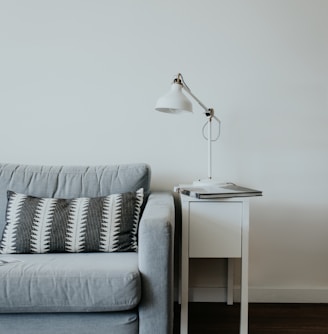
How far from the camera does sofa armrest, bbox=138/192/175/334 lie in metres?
1.32

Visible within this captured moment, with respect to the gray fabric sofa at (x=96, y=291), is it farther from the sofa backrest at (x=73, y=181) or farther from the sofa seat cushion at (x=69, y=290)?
the sofa backrest at (x=73, y=181)

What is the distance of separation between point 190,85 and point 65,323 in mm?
1439

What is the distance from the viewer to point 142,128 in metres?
2.13

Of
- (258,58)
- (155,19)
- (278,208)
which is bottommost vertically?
(278,208)

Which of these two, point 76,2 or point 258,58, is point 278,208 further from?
point 76,2

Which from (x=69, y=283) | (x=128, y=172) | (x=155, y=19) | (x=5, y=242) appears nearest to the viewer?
(x=69, y=283)

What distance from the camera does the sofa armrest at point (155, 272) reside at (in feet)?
4.33

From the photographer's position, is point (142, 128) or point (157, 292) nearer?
point (157, 292)

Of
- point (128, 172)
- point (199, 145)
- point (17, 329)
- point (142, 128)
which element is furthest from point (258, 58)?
point (17, 329)

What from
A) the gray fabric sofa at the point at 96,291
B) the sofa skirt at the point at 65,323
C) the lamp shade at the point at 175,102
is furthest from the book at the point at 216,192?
the sofa skirt at the point at 65,323

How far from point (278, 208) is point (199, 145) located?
2.01ft

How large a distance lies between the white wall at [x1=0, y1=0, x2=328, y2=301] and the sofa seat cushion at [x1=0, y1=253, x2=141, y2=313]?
93 cm

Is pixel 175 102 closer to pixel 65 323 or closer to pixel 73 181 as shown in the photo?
pixel 73 181

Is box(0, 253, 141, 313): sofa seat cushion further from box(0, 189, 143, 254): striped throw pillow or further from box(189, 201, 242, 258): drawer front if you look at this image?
box(189, 201, 242, 258): drawer front
